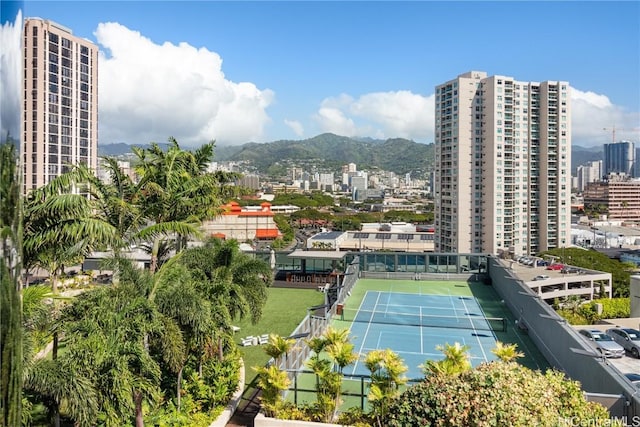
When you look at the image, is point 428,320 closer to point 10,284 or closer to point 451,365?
point 451,365

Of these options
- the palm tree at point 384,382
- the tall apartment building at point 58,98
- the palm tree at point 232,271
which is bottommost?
the palm tree at point 384,382

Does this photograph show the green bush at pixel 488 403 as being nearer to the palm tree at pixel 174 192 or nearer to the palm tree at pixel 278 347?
the palm tree at pixel 278 347

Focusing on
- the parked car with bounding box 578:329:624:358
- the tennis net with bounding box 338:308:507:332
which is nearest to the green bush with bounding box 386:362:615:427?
the tennis net with bounding box 338:308:507:332

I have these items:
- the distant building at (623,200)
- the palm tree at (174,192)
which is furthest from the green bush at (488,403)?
the distant building at (623,200)

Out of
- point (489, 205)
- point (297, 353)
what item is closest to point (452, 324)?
point (297, 353)

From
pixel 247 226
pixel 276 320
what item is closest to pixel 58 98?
pixel 247 226

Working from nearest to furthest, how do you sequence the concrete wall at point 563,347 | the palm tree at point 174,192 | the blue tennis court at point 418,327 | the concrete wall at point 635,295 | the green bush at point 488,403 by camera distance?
the green bush at point 488,403 < the concrete wall at point 563,347 < the palm tree at point 174,192 < the blue tennis court at point 418,327 < the concrete wall at point 635,295
